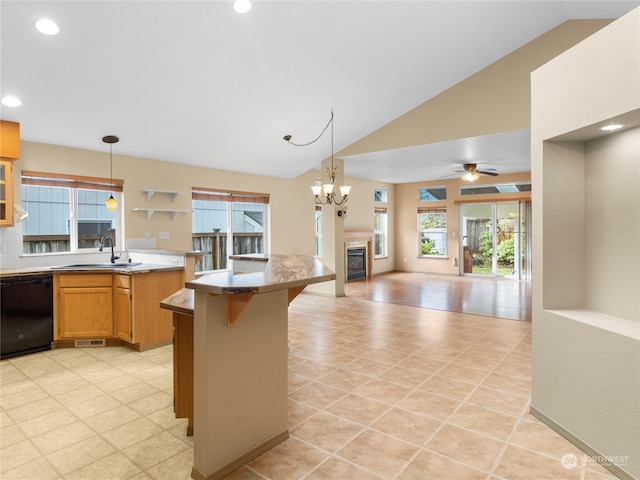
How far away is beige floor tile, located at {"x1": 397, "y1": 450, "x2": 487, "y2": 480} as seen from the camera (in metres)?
1.94

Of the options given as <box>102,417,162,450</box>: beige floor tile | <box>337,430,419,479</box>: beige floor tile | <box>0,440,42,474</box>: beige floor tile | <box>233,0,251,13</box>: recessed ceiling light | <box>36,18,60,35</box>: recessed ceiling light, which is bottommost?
<box>337,430,419,479</box>: beige floor tile

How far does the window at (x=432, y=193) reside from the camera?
34.0ft

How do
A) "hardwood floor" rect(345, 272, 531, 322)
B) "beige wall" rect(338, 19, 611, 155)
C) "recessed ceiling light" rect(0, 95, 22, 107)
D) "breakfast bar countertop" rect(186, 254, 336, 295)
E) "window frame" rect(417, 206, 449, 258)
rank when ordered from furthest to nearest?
"window frame" rect(417, 206, 449, 258), "hardwood floor" rect(345, 272, 531, 322), "beige wall" rect(338, 19, 611, 155), "recessed ceiling light" rect(0, 95, 22, 107), "breakfast bar countertop" rect(186, 254, 336, 295)

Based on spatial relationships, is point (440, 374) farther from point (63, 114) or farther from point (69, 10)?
point (63, 114)

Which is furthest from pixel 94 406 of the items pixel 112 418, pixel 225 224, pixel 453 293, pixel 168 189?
pixel 453 293

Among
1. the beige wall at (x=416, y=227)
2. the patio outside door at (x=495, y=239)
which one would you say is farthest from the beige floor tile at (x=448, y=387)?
the beige wall at (x=416, y=227)

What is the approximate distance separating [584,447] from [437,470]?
37.1 inches

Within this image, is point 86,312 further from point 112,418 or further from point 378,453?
point 378,453

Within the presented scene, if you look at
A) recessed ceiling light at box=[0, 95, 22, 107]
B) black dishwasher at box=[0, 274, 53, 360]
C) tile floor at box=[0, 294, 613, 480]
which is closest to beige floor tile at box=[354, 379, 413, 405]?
tile floor at box=[0, 294, 613, 480]

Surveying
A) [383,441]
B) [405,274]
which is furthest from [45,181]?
[405,274]

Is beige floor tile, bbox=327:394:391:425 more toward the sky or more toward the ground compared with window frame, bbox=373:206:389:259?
more toward the ground

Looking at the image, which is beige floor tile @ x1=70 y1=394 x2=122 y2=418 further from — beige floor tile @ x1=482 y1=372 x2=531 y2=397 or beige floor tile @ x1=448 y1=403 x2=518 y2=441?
beige floor tile @ x1=482 y1=372 x2=531 y2=397

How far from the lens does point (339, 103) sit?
5098 millimetres

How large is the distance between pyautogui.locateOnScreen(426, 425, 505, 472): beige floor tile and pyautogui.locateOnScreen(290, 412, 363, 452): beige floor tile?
50 cm
